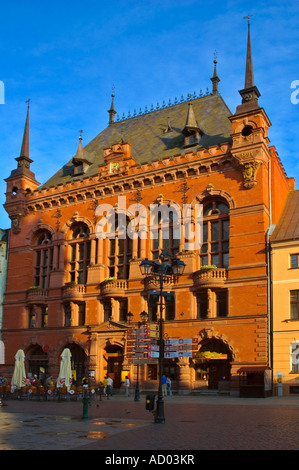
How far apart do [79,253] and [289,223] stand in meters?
18.1

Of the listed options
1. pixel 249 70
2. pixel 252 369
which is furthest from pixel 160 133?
pixel 252 369

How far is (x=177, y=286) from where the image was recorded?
127ft

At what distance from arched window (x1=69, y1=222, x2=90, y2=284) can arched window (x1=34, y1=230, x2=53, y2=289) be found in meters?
2.34

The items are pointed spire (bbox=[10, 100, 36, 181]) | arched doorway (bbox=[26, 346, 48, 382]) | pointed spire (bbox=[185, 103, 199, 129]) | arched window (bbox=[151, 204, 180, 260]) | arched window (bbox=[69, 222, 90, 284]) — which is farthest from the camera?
pointed spire (bbox=[10, 100, 36, 181])

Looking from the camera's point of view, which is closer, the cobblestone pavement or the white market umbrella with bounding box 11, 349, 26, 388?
the cobblestone pavement

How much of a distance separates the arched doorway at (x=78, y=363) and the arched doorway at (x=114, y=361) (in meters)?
2.15

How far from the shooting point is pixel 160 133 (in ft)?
157

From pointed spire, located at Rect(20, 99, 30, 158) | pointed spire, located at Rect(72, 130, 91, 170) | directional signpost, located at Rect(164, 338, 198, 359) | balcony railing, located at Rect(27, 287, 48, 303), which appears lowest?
directional signpost, located at Rect(164, 338, 198, 359)

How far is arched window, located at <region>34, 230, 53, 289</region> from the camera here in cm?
4716

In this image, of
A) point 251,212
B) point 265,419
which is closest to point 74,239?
point 251,212

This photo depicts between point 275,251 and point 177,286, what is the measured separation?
7.73m

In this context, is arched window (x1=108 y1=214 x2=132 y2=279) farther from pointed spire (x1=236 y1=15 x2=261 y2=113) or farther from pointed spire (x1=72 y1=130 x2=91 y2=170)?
pointed spire (x1=236 y1=15 x2=261 y2=113)

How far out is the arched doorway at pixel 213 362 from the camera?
35656 mm

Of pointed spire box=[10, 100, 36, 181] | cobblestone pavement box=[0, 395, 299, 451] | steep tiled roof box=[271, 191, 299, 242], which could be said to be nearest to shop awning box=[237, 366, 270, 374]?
steep tiled roof box=[271, 191, 299, 242]
